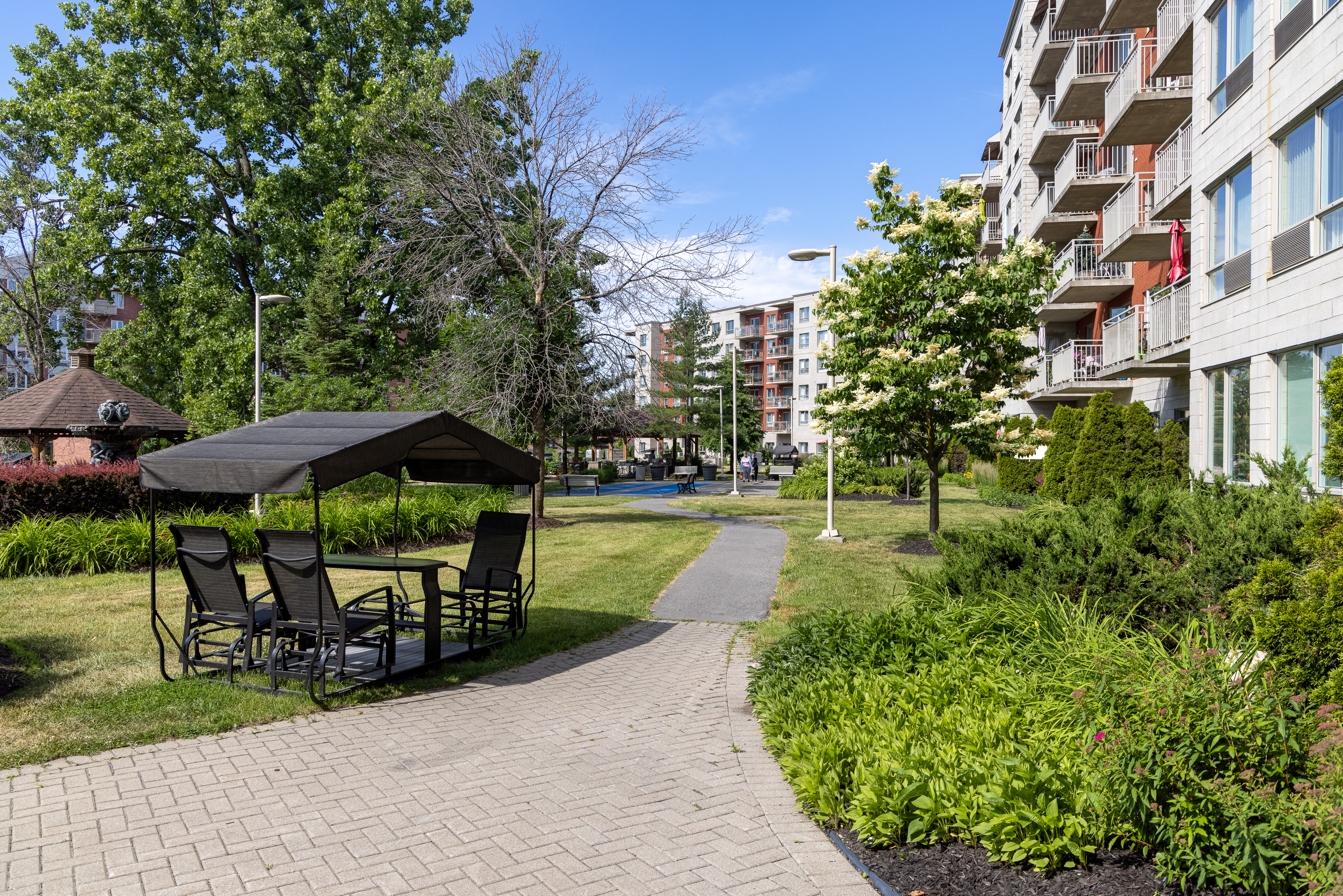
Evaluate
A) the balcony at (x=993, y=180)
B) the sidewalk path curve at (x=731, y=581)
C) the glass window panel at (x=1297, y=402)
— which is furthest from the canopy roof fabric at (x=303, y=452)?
the balcony at (x=993, y=180)

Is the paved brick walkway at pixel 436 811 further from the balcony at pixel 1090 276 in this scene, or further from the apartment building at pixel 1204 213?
the balcony at pixel 1090 276

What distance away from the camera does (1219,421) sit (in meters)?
15.2

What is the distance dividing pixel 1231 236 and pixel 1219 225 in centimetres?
73

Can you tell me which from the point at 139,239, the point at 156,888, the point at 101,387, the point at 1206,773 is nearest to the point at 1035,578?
the point at 1206,773

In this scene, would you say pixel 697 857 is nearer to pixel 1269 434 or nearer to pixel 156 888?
pixel 156 888

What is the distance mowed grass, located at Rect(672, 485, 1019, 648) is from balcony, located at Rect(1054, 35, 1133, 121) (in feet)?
43.4

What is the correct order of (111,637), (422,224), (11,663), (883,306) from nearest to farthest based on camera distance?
(11,663) → (111,637) → (883,306) → (422,224)

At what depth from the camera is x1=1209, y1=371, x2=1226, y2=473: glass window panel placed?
48.7 ft

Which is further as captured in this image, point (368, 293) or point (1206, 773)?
point (368, 293)

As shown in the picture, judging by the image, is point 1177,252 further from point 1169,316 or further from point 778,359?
point 778,359

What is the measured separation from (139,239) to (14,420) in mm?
8876

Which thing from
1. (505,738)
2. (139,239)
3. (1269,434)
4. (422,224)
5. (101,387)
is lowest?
(505,738)

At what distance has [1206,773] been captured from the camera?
11.4ft

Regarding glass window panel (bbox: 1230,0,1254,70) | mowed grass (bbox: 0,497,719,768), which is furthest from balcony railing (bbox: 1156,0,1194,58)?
mowed grass (bbox: 0,497,719,768)
